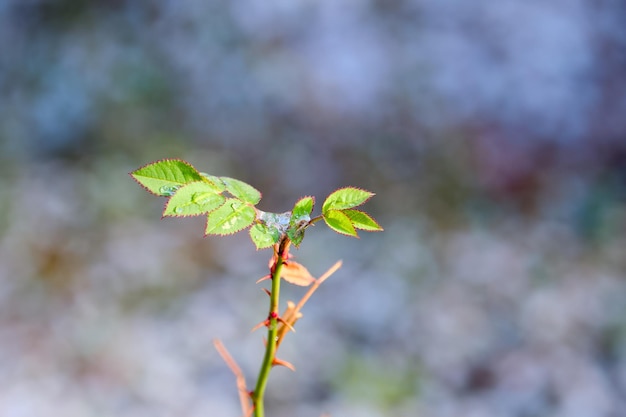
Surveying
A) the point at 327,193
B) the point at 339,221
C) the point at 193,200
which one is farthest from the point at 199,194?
the point at 327,193

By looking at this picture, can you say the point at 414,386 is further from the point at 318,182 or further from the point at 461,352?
the point at 318,182

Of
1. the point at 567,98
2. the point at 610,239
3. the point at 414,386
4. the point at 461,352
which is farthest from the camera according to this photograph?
the point at 567,98

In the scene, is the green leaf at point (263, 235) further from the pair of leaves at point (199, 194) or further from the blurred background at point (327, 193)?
the blurred background at point (327, 193)

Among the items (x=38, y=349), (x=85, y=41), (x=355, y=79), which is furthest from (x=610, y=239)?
(x=85, y=41)

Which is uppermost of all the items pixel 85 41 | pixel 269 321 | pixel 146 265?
pixel 85 41

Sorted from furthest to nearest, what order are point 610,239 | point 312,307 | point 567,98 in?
point 567,98
point 610,239
point 312,307

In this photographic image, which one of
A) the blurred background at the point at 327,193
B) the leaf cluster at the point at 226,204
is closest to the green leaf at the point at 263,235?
the leaf cluster at the point at 226,204

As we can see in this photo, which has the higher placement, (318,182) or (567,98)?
(567,98)
